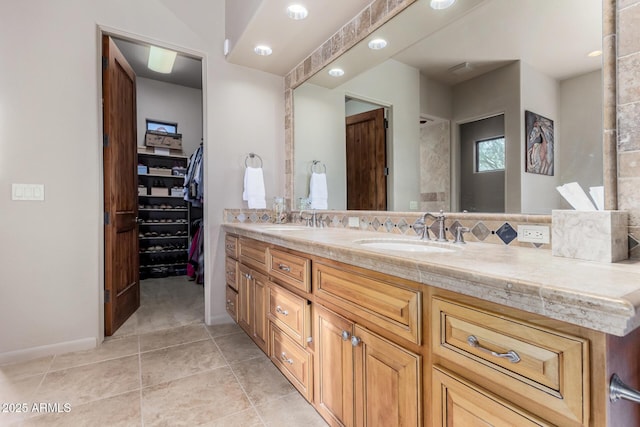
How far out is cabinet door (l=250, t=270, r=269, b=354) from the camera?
190 centimetres

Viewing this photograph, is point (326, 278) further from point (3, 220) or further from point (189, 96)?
point (189, 96)

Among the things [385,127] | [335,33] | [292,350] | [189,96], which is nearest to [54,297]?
[292,350]

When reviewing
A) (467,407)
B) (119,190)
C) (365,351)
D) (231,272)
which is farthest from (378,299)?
(119,190)

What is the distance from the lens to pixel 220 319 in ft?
8.92

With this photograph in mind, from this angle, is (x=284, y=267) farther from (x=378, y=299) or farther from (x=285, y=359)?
(x=378, y=299)

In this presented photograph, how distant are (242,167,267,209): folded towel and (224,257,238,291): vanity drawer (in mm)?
541

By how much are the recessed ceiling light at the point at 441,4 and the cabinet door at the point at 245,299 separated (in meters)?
1.94

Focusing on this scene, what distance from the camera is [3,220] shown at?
1.99 metres

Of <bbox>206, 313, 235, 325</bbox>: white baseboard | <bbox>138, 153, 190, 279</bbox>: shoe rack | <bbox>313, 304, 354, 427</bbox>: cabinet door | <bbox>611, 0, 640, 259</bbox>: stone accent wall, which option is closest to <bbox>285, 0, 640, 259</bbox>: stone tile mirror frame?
<bbox>611, 0, 640, 259</bbox>: stone accent wall

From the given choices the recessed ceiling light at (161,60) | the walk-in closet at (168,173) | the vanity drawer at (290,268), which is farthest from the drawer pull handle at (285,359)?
the recessed ceiling light at (161,60)

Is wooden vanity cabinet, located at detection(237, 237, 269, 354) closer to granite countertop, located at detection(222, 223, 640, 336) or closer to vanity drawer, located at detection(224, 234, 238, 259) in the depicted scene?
vanity drawer, located at detection(224, 234, 238, 259)

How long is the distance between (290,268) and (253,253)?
0.57 meters

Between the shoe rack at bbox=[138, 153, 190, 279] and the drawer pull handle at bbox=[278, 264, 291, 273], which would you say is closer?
the drawer pull handle at bbox=[278, 264, 291, 273]

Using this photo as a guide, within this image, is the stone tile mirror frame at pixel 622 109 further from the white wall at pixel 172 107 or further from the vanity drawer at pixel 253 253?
the white wall at pixel 172 107
